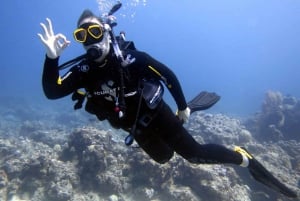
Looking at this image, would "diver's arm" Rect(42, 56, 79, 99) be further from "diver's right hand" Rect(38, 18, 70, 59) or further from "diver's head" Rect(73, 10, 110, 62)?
→ "diver's head" Rect(73, 10, 110, 62)

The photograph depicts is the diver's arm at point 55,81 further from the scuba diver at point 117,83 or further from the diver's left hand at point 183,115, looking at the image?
the diver's left hand at point 183,115

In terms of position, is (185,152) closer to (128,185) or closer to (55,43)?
(55,43)

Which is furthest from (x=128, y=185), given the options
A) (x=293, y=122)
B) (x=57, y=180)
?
(x=293, y=122)

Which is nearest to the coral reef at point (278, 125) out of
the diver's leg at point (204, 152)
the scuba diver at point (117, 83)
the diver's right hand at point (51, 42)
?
the diver's leg at point (204, 152)

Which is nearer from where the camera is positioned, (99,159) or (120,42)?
(120,42)

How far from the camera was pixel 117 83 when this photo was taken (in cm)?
455

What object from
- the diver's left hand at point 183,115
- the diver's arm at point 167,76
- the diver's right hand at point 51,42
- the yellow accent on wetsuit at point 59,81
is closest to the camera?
the diver's right hand at point 51,42

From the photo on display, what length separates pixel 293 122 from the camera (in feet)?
57.3

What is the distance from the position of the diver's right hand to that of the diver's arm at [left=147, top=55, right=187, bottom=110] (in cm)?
135

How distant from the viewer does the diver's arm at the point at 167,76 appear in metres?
4.82

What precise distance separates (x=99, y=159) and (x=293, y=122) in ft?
43.8

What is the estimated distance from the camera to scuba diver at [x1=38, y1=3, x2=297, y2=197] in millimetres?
4367

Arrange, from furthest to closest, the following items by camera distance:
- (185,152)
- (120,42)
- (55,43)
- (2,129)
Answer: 1. (2,129)
2. (185,152)
3. (120,42)
4. (55,43)

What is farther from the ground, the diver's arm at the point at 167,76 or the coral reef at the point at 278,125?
the diver's arm at the point at 167,76
